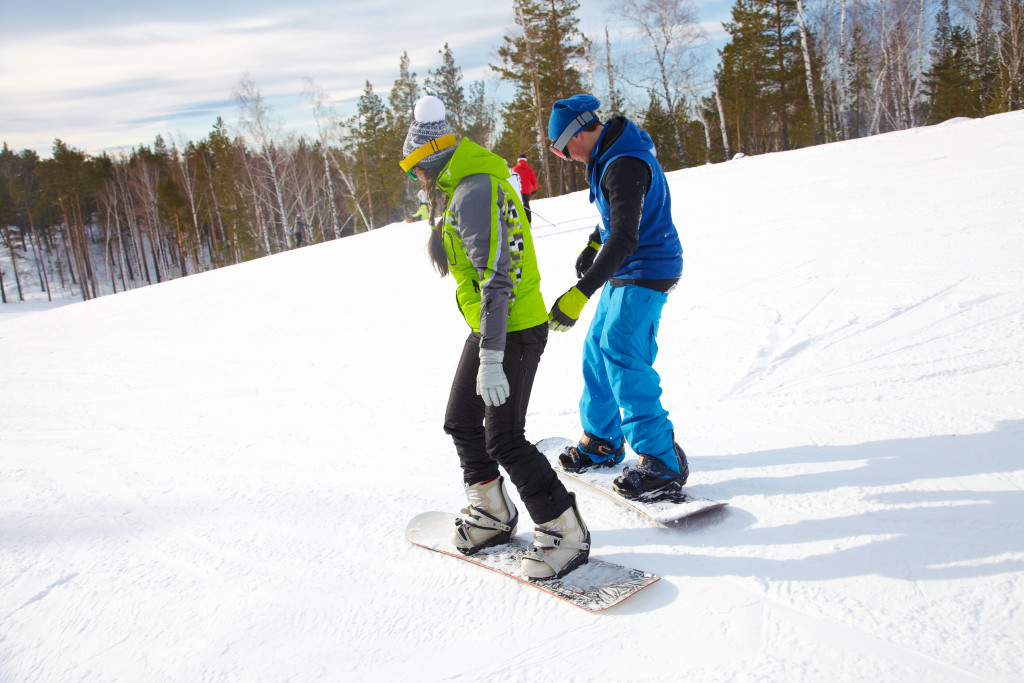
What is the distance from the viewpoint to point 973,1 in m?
25.4

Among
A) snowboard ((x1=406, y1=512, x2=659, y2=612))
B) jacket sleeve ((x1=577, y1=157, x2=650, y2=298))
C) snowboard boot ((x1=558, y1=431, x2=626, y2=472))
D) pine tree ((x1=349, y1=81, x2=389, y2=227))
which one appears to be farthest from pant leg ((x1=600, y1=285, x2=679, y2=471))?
pine tree ((x1=349, y1=81, x2=389, y2=227))

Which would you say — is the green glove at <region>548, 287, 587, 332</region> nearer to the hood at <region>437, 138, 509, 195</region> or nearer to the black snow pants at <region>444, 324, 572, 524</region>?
the black snow pants at <region>444, 324, 572, 524</region>

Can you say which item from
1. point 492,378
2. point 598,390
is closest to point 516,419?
point 492,378

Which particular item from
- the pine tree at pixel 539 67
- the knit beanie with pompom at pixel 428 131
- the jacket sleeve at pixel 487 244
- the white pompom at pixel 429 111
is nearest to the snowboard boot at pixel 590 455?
the jacket sleeve at pixel 487 244

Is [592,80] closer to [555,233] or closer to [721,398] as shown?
[555,233]

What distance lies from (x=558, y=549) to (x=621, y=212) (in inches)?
51.9

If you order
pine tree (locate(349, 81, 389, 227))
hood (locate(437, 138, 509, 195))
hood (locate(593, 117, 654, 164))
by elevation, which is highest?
pine tree (locate(349, 81, 389, 227))

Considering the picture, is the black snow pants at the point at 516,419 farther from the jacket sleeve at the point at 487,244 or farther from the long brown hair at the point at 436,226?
the long brown hair at the point at 436,226

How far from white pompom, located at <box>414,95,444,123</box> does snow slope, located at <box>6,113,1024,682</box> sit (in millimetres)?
1720

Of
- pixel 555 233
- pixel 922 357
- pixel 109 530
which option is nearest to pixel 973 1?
pixel 555 233

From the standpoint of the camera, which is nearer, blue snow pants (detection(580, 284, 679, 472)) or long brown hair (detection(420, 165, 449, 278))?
long brown hair (detection(420, 165, 449, 278))

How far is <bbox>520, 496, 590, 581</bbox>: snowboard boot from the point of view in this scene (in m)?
2.15

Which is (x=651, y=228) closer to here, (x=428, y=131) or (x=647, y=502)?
(x=428, y=131)

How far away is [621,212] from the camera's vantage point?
231cm
